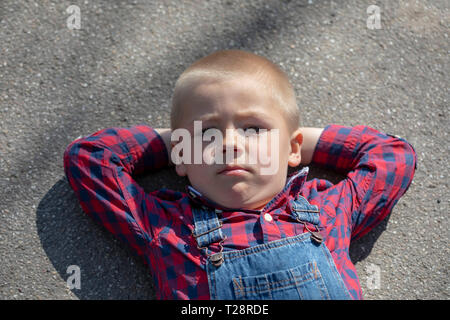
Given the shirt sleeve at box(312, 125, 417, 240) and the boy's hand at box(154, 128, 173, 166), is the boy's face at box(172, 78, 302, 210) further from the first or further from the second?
the shirt sleeve at box(312, 125, 417, 240)

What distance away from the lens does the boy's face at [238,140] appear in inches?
59.9

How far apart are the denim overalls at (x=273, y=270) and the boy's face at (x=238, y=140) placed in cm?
13

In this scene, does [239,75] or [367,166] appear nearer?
[239,75]

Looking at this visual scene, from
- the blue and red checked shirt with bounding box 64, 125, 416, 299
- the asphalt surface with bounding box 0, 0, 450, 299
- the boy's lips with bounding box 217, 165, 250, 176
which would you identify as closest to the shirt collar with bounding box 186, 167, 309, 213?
the blue and red checked shirt with bounding box 64, 125, 416, 299

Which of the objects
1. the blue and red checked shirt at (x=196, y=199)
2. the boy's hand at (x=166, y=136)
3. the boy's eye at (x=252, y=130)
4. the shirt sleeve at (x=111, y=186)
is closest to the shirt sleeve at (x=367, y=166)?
the blue and red checked shirt at (x=196, y=199)

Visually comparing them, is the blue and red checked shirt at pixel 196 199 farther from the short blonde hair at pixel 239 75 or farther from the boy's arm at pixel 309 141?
the short blonde hair at pixel 239 75

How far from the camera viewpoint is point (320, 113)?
6.41ft

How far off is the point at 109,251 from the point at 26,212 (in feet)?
1.16

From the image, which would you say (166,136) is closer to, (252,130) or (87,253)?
(252,130)

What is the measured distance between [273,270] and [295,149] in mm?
463

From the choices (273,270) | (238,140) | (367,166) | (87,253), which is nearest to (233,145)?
(238,140)

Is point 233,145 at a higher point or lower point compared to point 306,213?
higher

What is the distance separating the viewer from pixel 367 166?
5.71 ft
